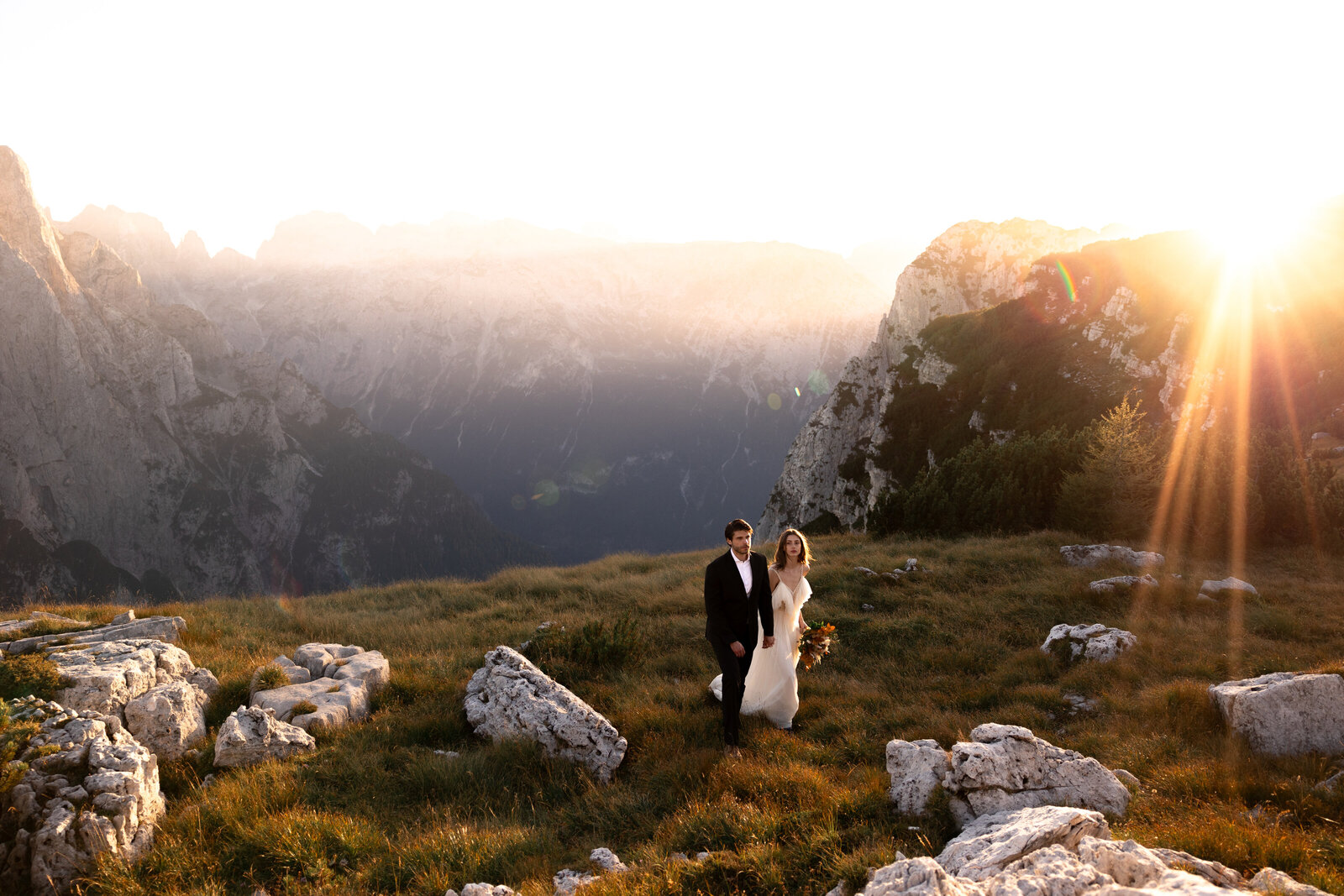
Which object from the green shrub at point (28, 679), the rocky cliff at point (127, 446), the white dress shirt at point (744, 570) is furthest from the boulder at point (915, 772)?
the rocky cliff at point (127, 446)

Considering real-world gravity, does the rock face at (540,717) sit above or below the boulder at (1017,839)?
below

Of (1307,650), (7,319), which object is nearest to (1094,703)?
(1307,650)

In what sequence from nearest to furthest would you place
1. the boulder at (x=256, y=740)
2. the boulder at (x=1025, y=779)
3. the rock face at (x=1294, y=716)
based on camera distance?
the boulder at (x=1025, y=779) < the rock face at (x=1294, y=716) < the boulder at (x=256, y=740)

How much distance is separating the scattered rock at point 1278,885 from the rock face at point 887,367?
178ft

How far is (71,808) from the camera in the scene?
5.61m

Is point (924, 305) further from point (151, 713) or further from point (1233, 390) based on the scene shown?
point (151, 713)

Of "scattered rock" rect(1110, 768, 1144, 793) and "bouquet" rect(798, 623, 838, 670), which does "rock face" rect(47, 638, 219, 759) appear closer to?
"bouquet" rect(798, 623, 838, 670)

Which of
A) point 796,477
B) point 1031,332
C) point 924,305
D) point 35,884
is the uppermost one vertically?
point 924,305

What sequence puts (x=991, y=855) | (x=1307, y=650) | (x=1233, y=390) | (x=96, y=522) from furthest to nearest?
(x=96, y=522), (x=1233, y=390), (x=1307, y=650), (x=991, y=855)

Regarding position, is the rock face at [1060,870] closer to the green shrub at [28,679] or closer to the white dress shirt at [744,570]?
the white dress shirt at [744,570]

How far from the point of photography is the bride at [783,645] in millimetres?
8539

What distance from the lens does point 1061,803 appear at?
18.9ft

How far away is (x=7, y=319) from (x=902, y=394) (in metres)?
179

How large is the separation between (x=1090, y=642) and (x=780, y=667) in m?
6.32
